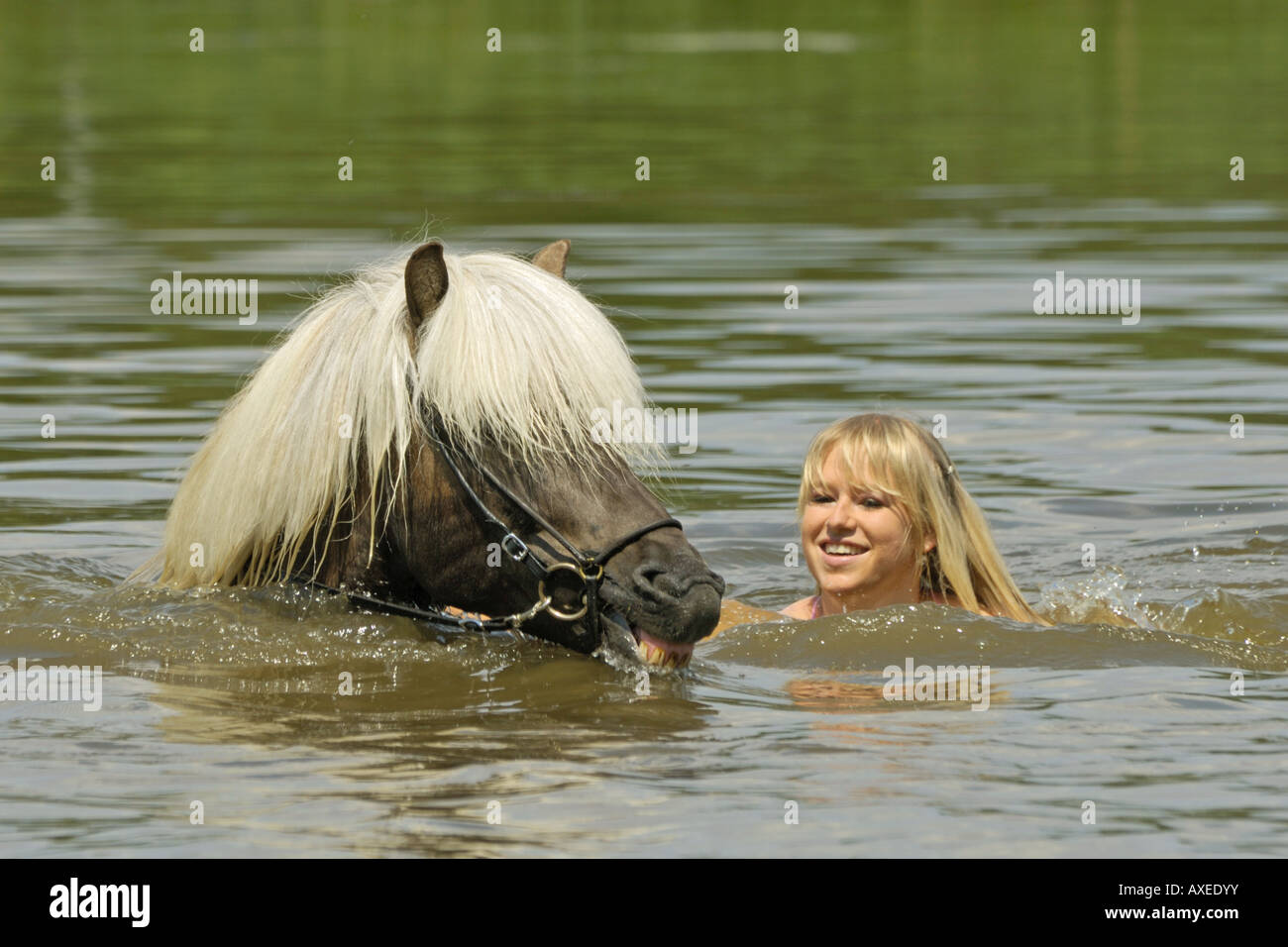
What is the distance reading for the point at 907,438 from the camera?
23.2 ft

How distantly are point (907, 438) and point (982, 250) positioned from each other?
10307 mm

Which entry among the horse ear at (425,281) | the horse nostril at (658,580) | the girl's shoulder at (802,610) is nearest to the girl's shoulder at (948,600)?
the girl's shoulder at (802,610)

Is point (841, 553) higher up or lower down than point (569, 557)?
lower down

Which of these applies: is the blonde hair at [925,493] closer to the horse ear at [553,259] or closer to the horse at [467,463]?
the horse ear at [553,259]

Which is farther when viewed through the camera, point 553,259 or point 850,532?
point 850,532

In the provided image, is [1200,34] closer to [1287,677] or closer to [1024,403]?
[1024,403]

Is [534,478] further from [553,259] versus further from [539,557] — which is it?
[553,259]

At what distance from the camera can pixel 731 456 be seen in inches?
408

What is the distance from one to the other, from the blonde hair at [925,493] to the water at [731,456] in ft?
1.52

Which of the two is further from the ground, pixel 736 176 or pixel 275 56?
pixel 275 56

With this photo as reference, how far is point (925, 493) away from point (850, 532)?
0.96ft

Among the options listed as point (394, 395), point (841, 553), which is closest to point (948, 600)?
point (841, 553)

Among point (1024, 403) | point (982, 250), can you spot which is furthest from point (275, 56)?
point (1024, 403)

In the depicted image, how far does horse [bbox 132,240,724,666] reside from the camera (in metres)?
5.32
